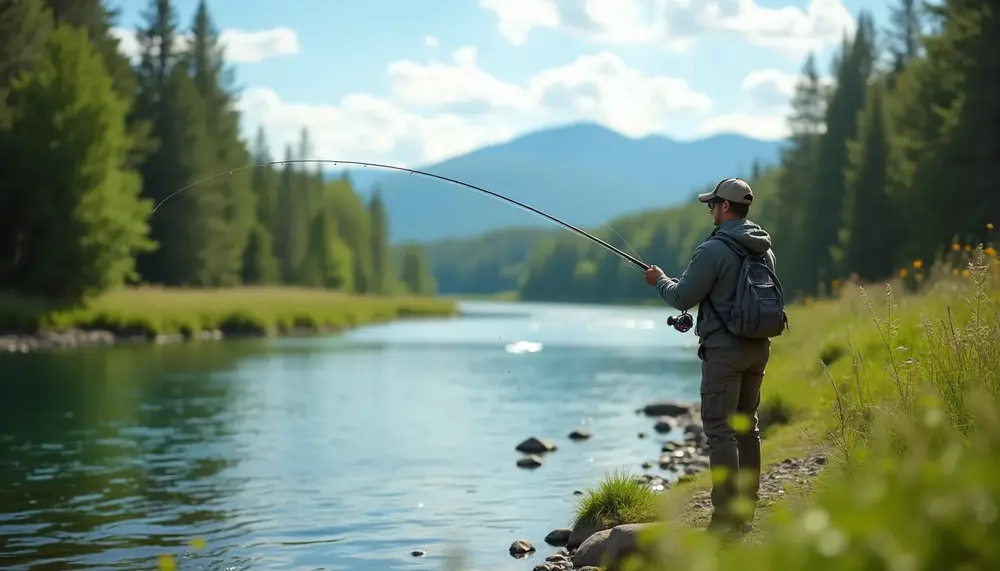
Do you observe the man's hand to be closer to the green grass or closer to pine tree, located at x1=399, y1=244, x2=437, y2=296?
the green grass

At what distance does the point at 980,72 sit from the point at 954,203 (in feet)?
11.9

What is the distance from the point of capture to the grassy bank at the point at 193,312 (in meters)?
37.7

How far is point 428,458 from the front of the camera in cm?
Answer: 1617

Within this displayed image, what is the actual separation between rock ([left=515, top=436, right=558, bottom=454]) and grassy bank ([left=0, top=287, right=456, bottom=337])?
24.7 m

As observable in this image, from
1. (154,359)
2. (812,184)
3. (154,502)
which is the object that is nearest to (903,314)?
(154,502)

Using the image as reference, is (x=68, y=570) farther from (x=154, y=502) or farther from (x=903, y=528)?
(x=903, y=528)

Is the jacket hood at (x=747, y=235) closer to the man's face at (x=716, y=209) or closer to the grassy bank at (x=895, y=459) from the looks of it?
the man's face at (x=716, y=209)

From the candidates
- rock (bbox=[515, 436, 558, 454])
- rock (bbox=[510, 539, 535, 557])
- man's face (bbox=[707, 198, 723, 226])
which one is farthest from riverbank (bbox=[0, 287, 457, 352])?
man's face (bbox=[707, 198, 723, 226])

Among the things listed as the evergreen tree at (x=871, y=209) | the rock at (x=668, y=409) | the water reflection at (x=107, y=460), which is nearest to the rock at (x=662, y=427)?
the rock at (x=668, y=409)

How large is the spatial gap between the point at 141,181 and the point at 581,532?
45.5 meters

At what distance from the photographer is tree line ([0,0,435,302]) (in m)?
38.8

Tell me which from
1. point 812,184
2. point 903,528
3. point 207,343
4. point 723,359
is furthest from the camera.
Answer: point 812,184

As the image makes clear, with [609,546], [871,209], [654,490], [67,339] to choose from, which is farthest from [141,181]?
[609,546]

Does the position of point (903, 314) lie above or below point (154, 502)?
above
